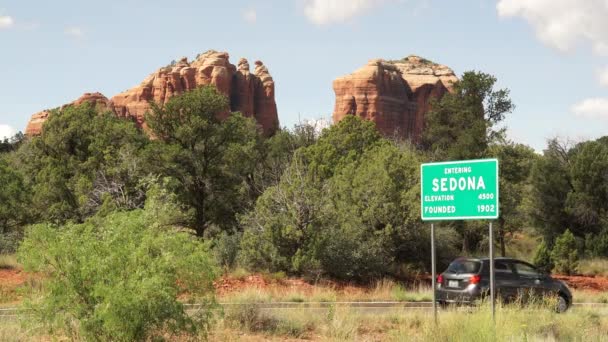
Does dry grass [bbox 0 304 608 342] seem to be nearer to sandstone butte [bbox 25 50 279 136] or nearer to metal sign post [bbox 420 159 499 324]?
metal sign post [bbox 420 159 499 324]

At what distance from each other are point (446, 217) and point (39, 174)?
30.2m

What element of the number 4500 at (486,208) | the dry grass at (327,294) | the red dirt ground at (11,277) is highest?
the number 4500 at (486,208)

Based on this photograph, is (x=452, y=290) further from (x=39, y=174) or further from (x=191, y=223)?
(x=39, y=174)

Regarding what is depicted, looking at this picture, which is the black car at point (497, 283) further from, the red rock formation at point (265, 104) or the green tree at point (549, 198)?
the red rock formation at point (265, 104)

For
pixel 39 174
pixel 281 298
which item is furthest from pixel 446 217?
pixel 39 174

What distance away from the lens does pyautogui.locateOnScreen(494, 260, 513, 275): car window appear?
18391 mm

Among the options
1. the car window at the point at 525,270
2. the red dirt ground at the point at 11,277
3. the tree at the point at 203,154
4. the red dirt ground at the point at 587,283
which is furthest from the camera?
the tree at the point at 203,154

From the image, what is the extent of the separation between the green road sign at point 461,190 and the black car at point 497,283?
5221 mm

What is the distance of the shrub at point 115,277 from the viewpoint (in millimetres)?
9281

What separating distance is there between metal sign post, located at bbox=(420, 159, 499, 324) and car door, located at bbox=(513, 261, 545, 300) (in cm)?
657

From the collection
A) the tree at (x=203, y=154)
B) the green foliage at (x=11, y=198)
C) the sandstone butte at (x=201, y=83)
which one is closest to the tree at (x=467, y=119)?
the tree at (x=203, y=154)

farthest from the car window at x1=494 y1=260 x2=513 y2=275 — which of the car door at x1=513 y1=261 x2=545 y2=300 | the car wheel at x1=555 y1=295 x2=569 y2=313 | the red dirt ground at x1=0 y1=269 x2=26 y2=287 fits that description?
the red dirt ground at x1=0 y1=269 x2=26 y2=287

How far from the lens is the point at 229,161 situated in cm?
3606

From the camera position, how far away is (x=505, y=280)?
720 inches
